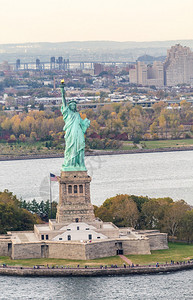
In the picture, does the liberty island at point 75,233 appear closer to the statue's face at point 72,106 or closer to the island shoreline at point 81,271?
the statue's face at point 72,106

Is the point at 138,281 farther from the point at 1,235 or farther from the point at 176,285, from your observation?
the point at 1,235

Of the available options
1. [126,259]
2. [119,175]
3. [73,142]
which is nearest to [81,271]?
[126,259]

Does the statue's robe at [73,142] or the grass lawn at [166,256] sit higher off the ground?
the statue's robe at [73,142]

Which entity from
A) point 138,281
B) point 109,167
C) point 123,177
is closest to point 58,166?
point 109,167

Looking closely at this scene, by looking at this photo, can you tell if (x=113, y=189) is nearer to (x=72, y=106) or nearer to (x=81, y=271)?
(x=72, y=106)

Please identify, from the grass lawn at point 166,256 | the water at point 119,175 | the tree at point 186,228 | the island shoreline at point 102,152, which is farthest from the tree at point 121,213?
the island shoreline at point 102,152

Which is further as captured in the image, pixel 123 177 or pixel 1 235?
pixel 123 177
